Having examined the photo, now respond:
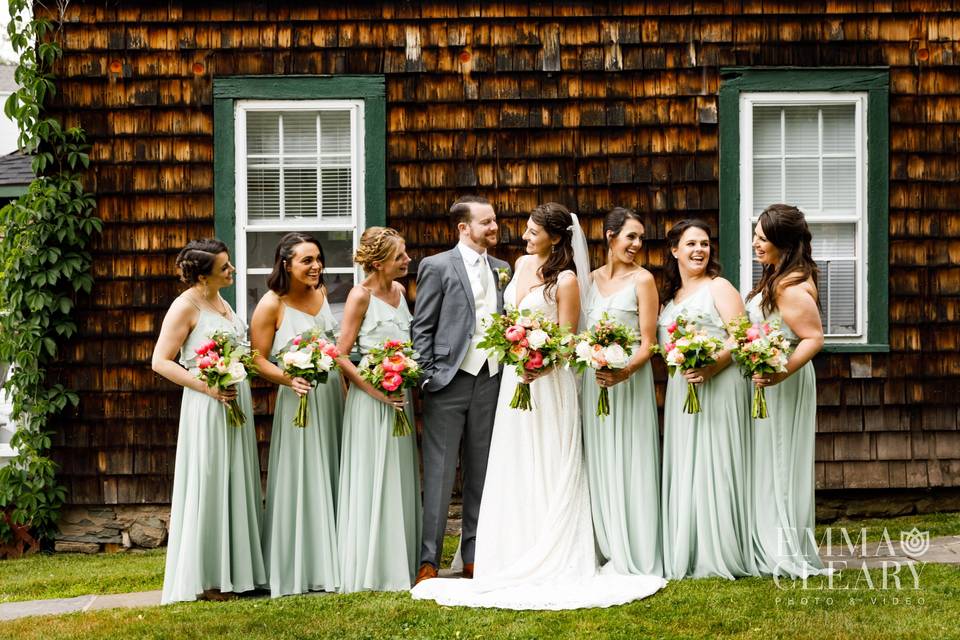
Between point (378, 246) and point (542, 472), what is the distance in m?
1.55

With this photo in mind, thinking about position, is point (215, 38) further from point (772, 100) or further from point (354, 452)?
point (772, 100)

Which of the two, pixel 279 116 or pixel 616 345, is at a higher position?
pixel 279 116

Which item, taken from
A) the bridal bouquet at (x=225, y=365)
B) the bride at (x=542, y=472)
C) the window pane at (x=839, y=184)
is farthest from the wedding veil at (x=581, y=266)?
the window pane at (x=839, y=184)

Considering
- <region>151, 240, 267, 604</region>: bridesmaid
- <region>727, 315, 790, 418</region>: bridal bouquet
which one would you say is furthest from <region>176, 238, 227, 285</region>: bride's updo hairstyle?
<region>727, 315, 790, 418</region>: bridal bouquet

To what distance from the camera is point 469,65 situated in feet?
25.4

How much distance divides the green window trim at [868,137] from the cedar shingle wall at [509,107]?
8 centimetres

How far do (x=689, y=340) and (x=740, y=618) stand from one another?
4.69 ft

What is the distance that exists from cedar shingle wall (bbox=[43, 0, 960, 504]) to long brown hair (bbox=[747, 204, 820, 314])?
1.98m

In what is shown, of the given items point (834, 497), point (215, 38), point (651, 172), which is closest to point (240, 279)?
point (215, 38)

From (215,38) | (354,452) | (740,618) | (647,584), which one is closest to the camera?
(740,618)

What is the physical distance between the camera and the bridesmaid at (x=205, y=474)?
564 centimetres

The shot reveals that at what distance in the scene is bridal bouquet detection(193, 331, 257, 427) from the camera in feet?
18.1

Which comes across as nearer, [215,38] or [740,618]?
[740,618]

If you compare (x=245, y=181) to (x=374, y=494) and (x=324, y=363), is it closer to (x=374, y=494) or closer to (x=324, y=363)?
(x=324, y=363)
